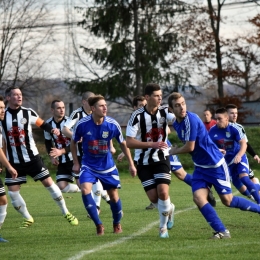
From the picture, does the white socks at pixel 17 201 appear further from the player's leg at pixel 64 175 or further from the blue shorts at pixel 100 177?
the player's leg at pixel 64 175

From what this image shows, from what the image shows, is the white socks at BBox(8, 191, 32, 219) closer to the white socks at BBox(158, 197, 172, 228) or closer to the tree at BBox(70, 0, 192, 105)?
the white socks at BBox(158, 197, 172, 228)

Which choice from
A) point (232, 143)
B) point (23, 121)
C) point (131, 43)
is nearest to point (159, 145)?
point (23, 121)

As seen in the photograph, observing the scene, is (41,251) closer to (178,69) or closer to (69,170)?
(69,170)

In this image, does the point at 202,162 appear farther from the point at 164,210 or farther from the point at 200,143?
the point at 164,210

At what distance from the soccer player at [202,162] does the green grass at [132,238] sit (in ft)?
1.06

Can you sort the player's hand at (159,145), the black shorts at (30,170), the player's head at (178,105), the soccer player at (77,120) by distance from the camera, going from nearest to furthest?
the player's head at (178,105) < the player's hand at (159,145) < the black shorts at (30,170) < the soccer player at (77,120)

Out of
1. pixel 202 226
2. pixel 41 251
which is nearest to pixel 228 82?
pixel 202 226

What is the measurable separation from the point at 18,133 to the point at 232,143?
12.8 feet

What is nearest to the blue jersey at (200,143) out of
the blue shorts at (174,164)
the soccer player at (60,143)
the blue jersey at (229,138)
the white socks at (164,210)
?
the white socks at (164,210)

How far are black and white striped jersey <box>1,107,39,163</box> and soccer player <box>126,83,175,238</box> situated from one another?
2031 mm

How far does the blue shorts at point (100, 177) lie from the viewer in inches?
358

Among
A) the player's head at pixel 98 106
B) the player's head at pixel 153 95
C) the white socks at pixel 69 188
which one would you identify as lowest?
the white socks at pixel 69 188

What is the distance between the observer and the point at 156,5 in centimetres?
3500

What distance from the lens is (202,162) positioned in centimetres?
853
